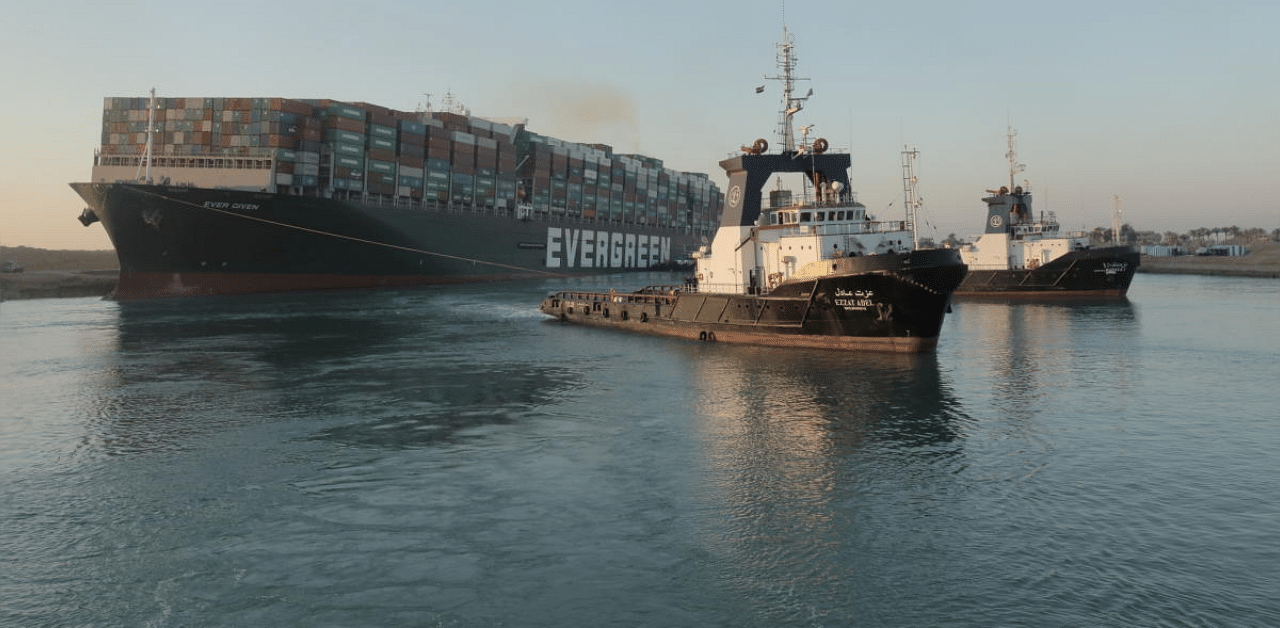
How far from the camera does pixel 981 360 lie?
1281 inches

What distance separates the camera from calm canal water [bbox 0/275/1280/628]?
396 inches

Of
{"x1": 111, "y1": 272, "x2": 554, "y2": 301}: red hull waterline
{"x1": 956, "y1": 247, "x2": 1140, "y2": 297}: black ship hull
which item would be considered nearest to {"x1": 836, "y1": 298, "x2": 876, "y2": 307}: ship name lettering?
{"x1": 956, "y1": 247, "x2": 1140, "y2": 297}: black ship hull

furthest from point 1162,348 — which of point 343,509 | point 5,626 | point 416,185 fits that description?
point 416,185

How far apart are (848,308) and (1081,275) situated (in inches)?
1735

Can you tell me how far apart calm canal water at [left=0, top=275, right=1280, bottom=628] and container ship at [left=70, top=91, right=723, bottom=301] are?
29.2 meters

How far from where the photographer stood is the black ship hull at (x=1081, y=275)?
64.3 metres

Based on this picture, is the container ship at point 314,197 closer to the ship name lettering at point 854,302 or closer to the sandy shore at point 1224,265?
the ship name lettering at point 854,302

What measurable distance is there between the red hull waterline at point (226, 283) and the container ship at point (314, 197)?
0.35 ft

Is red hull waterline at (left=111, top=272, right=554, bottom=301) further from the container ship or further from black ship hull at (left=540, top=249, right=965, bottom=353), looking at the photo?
black ship hull at (left=540, top=249, right=965, bottom=353)

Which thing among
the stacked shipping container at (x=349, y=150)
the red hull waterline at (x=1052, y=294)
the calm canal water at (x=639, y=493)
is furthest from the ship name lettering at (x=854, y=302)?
the stacked shipping container at (x=349, y=150)

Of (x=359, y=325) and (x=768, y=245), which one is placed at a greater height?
(x=768, y=245)

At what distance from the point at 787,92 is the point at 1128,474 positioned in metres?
28.1

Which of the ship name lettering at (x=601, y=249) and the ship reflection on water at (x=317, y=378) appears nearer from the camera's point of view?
the ship reflection on water at (x=317, y=378)

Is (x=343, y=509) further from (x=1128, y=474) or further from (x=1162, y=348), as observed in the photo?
(x=1162, y=348)
